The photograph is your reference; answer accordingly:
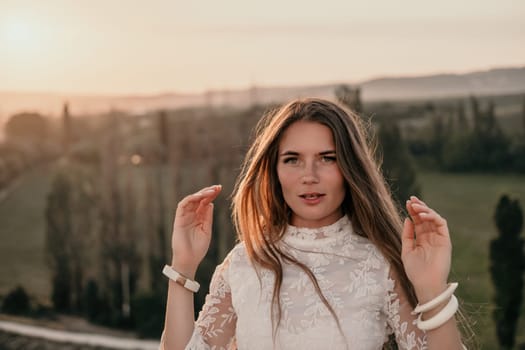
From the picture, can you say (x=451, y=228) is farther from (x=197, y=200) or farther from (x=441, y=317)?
(x=441, y=317)

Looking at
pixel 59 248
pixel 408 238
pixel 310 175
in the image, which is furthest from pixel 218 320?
pixel 59 248

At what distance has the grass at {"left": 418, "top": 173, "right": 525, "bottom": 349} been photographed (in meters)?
10.9

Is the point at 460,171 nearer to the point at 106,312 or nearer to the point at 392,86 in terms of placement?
the point at 392,86

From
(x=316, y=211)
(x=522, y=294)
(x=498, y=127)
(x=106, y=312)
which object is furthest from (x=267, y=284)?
(x=106, y=312)

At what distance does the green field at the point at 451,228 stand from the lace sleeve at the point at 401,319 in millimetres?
5105

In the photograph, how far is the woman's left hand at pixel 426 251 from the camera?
1959mm

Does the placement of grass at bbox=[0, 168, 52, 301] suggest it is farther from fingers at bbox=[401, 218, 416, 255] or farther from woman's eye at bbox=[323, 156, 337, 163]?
fingers at bbox=[401, 218, 416, 255]

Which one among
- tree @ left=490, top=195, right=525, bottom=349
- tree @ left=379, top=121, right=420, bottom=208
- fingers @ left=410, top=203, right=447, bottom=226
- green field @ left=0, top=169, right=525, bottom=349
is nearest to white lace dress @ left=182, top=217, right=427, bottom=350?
fingers @ left=410, top=203, right=447, bottom=226

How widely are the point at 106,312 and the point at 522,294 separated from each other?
25.3ft

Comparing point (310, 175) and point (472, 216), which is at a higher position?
point (310, 175)

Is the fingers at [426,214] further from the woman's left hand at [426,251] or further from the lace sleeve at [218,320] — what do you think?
the lace sleeve at [218,320]

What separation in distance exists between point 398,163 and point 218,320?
9590 mm

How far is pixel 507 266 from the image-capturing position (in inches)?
408

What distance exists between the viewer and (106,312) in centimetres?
1480
